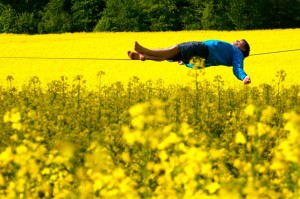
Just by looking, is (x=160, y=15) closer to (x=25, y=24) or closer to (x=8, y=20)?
(x=25, y=24)

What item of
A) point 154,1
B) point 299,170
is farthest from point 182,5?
point 299,170

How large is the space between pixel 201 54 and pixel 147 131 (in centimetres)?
515

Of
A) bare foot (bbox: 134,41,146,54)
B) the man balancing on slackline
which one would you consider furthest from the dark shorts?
bare foot (bbox: 134,41,146,54)

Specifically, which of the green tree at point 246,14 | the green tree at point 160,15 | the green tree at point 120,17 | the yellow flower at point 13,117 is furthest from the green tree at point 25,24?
the yellow flower at point 13,117

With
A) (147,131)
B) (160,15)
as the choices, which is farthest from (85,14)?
(147,131)

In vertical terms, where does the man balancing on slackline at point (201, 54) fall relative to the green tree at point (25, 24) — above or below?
above

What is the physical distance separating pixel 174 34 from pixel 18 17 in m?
13.8

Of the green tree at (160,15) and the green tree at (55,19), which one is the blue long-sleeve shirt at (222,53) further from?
the green tree at (55,19)

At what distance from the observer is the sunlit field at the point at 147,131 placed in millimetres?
3844

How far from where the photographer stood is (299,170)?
166 inches

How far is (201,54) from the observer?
29.3 feet

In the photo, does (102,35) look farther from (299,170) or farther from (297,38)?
(299,170)

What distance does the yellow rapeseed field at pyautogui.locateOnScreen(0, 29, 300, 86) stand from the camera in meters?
19.1

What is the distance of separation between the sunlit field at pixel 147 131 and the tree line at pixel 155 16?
1539 cm
